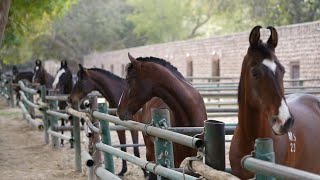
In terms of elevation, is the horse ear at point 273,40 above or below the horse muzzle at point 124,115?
above

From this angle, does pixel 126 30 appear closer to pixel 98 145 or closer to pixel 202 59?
pixel 202 59

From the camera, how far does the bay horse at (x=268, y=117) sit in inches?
123

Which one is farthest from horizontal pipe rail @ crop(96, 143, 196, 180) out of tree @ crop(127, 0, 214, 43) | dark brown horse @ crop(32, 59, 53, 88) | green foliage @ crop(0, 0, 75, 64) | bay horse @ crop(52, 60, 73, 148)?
tree @ crop(127, 0, 214, 43)

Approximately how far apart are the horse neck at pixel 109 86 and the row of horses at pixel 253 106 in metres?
1.40

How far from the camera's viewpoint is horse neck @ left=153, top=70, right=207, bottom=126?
4.88 meters

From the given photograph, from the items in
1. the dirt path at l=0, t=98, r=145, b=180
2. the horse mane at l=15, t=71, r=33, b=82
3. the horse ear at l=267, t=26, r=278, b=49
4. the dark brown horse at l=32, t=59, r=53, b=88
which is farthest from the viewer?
the horse mane at l=15, t=71, r=33, b=82

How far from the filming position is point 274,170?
193 cm

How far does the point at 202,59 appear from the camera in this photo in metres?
24.4

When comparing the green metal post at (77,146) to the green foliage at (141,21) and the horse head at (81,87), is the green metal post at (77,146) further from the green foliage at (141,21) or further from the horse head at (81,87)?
the green foliage at (141,21)

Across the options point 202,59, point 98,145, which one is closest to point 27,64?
point 202,59

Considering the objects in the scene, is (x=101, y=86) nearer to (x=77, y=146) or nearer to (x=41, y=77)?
(x=77, y=146)

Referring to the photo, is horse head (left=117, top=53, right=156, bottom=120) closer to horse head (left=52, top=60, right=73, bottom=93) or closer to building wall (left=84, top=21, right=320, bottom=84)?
horse head (left=52, top=60, right=73, bottom=93)

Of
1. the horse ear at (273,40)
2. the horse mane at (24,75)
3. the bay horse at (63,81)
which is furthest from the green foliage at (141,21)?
the horse ear at (273,40)

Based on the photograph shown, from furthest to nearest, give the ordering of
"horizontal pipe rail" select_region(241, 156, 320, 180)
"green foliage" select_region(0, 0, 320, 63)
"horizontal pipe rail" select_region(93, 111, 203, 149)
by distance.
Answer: "green foliage" select_region(0, 0, 320, 63), "horizontal pipe rail" select_region(93, 111, 203, 149), "horizontal pipe rail" select_region(241, 156, 320, 180)
